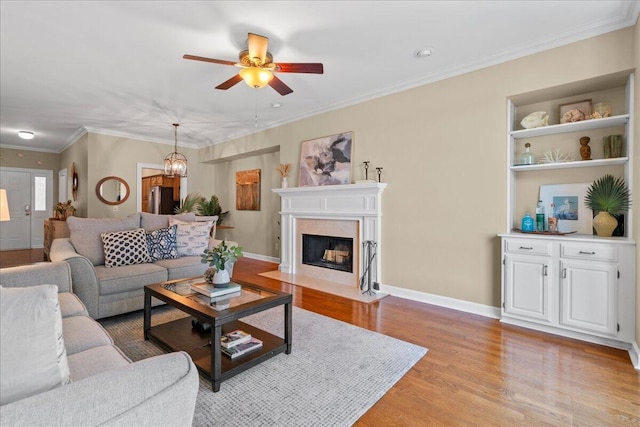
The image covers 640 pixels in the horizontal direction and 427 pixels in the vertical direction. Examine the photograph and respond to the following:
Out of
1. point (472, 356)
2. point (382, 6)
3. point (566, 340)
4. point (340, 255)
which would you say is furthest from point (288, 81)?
point (566, 340)

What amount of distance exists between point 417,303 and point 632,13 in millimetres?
3197

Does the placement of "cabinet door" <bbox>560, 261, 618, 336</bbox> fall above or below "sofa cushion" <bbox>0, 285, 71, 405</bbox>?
below

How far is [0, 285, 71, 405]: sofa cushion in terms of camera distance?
0.73 meters

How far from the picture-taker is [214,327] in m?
1.86

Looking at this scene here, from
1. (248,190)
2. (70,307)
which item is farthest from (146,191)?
(70,307)

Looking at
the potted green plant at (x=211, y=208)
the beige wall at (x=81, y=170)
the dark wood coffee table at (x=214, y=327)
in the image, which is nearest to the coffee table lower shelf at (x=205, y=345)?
the dark wood coffee table at (x=214, y=327)

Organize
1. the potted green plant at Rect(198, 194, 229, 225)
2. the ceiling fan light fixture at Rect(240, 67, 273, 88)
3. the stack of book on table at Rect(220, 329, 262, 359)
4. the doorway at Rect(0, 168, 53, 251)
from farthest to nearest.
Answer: the doorway at Rect(0, 168, 53, 251) < the potted green plant at Rect(198, 194, 229, 225) < the ceiling fan light fixture at Rect(240, 67, 273, 88) < the stack of book on table at Rect(220, 329, 262, 359)

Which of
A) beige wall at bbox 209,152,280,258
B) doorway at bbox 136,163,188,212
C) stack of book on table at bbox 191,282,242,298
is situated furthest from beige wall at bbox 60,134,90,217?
stack of book on table at bbox 191,282,242,298

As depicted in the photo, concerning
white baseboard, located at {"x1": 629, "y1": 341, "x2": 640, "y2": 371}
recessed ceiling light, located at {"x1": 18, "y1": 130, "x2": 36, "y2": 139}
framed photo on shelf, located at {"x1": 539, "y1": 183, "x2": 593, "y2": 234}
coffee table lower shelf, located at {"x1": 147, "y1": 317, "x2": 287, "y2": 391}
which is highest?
recessed ceiling light, located at {"x1": 18, "y1": 130, "x2": 36, "y2": 139}

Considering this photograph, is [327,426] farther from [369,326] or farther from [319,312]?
[319,312]

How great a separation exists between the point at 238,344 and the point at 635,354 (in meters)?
2.93

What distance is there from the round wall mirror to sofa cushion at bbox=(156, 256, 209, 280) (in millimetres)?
3595

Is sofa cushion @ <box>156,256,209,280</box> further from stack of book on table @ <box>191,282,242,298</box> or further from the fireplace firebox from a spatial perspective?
the fireplace firebox

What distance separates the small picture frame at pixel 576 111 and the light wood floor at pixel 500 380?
79.4 inches
